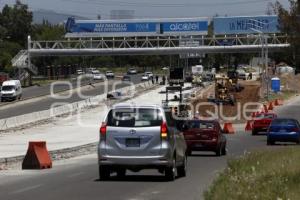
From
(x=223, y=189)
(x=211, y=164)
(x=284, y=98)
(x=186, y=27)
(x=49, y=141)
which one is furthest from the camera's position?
(x=186, y=27)

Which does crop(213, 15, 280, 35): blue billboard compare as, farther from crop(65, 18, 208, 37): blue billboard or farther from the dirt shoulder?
the dirt shoulder

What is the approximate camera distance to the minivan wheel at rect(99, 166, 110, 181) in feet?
68.7

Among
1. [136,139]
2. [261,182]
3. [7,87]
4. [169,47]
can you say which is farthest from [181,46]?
[261,182]

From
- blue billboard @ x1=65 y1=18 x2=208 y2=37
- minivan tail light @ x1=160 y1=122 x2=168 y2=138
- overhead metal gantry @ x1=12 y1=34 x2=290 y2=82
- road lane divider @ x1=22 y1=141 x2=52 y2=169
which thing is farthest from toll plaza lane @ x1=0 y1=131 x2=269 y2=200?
blue billboard @ x1=65 y1=18 x2=208 y2=37

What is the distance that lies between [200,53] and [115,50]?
12872mm

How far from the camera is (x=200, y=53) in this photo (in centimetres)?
12469

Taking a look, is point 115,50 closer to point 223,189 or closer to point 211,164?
point 211,164

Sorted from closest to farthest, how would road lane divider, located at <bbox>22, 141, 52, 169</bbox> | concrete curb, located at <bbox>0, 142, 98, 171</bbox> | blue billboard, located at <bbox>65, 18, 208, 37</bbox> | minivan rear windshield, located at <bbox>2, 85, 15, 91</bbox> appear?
road lane divider, located at <bbox>22, 141, 52, 169</bbox> → concrete curb, located at <bbox>0, 142, 98, 171</bbox> → minivan rear windshield, located at <bbox>2, 85, 15, 91</bbox> → blue billboard, located at <bbox>65, 18, 208, 37</bbox>

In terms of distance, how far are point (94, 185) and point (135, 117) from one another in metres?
1.96

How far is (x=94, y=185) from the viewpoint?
1984 cm

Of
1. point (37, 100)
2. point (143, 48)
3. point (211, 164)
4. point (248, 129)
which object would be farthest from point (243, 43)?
point (211, 164)

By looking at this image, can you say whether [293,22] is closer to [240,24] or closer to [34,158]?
[34,158]

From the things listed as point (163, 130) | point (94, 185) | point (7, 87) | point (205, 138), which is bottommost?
point (7, 87)

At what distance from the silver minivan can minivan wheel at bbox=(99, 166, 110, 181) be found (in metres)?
0.54
